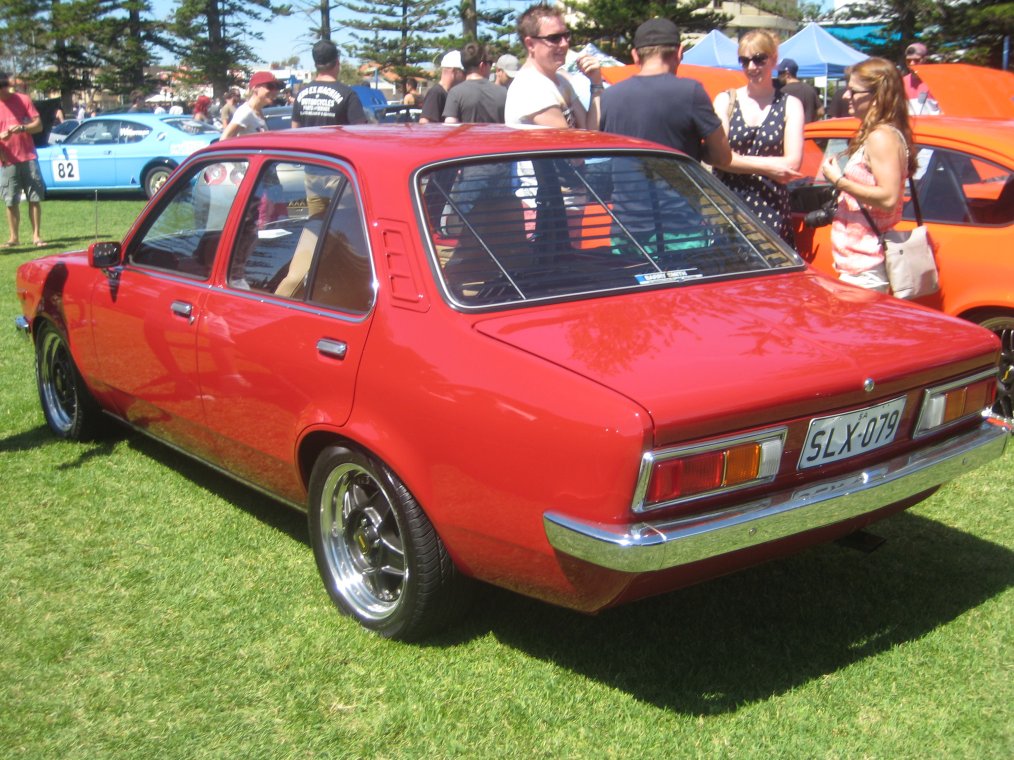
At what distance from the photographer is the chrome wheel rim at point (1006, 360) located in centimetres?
527

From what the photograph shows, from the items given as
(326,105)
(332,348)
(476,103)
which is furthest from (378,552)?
(476,103)

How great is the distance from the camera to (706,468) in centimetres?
276

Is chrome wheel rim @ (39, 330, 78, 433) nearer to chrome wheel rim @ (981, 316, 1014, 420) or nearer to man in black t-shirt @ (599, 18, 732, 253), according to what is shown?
man in black t-shirt @ (599, 18, 732, 253)

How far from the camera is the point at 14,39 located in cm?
4409

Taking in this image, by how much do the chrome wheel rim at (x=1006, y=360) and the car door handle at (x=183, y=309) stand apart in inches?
143

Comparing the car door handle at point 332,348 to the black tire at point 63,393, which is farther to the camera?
the black tire at point 63,393

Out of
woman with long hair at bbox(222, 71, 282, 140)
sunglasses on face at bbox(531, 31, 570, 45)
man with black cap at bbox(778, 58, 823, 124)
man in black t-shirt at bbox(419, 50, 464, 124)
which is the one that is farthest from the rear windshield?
man with black cap at bbox(778, 58, 823, 124)

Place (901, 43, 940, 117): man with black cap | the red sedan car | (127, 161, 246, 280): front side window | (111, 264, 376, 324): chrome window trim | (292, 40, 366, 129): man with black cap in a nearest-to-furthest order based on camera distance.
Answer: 1. the red sedan car
2. (111, 264, 376, 324): chrome window trim
3. (127, 161, 246, 280): front side window
4. (292, 40, 366, 129): man with black cap
5. (901, 43, 940, 117): man with black cap

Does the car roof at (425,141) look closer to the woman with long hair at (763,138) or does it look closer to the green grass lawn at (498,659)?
the woman with long hair at (763,138)

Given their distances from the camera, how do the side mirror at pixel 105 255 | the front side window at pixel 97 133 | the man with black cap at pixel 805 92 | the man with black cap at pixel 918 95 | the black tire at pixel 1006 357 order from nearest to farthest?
the side mirror at pixel 105 255 → the black tire at pixel 1006 357 → the man with black cap at pixel 918 95 → the man with black cap at pixel 805 92 → the front side window at pixel 97 133

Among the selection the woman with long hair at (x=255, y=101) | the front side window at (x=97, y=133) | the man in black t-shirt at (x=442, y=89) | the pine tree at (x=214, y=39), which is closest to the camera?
the woman with long hair at (x=255, y=101)

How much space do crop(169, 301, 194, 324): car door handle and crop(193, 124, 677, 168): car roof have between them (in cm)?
65

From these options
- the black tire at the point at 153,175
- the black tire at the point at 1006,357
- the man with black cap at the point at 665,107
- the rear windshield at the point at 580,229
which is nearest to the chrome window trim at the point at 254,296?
the rear windshield at the point at 580,229

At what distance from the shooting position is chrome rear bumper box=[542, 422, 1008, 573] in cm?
270
